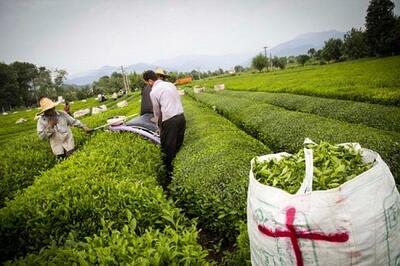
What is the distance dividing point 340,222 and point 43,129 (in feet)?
Answer: 20.9

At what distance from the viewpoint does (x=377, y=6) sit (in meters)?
52.8

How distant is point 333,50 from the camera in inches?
2736

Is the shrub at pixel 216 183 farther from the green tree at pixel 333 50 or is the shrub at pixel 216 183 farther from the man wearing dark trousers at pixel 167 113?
the green tree at pixel 333 50

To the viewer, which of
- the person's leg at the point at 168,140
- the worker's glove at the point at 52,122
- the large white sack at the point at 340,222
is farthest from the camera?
the person's leg at the point at 168,140

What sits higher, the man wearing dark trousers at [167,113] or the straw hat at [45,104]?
the straw hat at [45,104]

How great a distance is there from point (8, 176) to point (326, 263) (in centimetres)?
723

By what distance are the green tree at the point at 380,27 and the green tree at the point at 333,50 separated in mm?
15145

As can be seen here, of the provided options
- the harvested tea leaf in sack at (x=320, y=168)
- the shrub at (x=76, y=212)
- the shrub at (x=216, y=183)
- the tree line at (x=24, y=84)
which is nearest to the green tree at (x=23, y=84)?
the tree line at (x=24, y=84)

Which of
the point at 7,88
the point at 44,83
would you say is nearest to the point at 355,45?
the point at 7,88

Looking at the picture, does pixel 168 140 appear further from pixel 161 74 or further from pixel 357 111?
pixel 357 111

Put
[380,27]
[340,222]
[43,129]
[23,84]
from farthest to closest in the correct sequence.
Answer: [23,84], [380,27], [43,129], [340,222]

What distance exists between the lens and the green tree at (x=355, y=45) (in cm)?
5697

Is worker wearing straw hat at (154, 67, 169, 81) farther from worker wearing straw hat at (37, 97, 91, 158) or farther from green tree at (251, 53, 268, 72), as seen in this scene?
green tree at (251, 53, 268, 72)

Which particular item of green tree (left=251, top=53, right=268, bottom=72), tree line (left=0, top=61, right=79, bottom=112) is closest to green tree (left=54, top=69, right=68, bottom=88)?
tree line (left=0, top=61, right=79, bottom=112)
